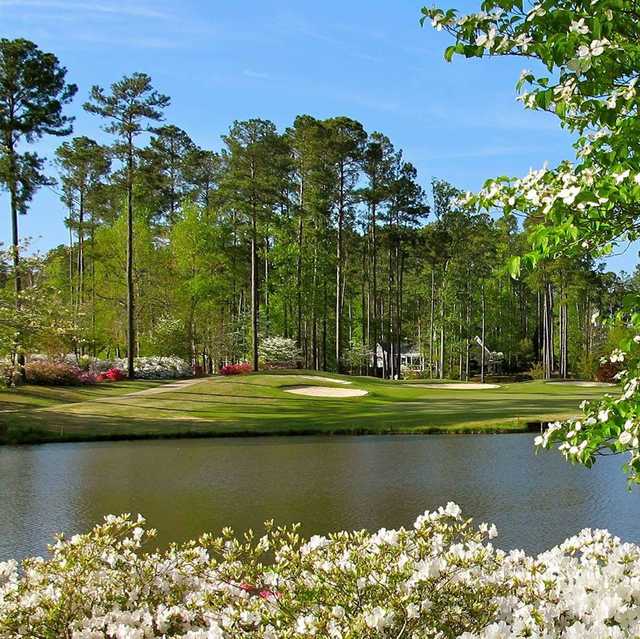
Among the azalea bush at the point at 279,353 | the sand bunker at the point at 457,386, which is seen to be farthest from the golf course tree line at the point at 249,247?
the sand bunker at the point at 457,386

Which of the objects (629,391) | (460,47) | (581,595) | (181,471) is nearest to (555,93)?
(460,47)

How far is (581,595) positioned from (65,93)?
29697 millimetres

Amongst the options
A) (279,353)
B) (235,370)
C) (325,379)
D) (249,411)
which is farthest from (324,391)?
(279,353)

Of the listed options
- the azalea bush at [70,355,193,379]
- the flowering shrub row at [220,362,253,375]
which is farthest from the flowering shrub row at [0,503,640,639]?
the azalea bush at [70,355,193,379]

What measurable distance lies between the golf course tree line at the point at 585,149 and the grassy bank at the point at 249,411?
1546cm

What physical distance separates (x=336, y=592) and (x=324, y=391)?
86.0ft

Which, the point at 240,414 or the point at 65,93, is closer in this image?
the point at 240,414

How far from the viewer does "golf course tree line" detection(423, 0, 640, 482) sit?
3.04 m

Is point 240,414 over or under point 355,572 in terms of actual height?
under

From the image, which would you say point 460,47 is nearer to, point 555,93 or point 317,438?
point 555,93

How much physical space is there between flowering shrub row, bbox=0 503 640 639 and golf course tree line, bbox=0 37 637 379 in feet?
58.3

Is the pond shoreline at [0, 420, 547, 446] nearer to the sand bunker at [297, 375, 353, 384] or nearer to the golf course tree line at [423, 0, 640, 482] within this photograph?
the sand bunker at [297, 375, 353, 384]

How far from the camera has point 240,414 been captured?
22562 millimetres

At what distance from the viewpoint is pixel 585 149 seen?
3725 millimetres
